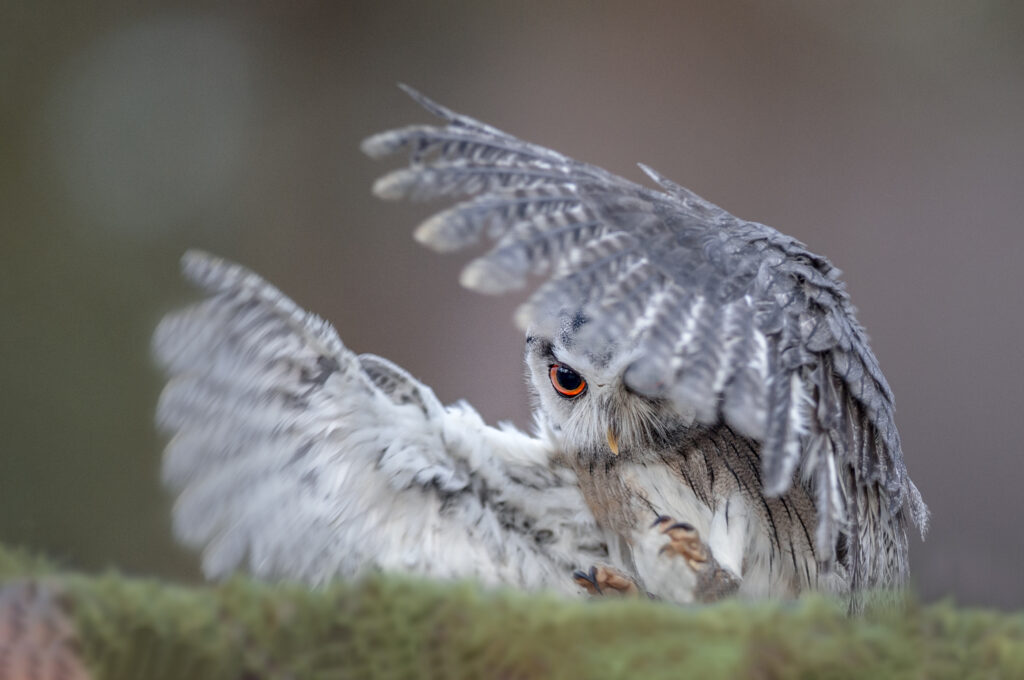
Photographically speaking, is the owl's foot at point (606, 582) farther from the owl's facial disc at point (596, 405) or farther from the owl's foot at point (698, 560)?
the owl's facial disc at point (596, 405)

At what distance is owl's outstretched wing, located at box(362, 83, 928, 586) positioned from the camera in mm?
688

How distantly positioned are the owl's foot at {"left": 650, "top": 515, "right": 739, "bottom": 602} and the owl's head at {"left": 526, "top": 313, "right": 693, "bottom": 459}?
0.38ft

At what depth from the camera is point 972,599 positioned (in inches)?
19.9

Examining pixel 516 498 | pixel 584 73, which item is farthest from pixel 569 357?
pixel 584 73

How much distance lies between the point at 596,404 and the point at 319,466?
32cm

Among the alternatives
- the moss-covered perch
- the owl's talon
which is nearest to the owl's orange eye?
the owl's talon

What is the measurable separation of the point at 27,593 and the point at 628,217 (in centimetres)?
54

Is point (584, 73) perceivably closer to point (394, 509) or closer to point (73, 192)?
point (73, 192)

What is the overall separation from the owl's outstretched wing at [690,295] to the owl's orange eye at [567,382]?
0.15 m

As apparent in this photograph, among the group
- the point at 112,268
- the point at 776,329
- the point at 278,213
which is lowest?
the point at 776,329

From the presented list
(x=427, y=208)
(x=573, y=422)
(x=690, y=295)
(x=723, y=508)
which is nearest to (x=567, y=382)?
(x=573, y=422)

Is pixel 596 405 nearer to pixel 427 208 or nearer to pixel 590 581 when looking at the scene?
pixel 590 581

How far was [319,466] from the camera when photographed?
92 cm

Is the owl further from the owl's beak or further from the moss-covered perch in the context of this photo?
the moss-covered perch
